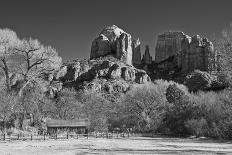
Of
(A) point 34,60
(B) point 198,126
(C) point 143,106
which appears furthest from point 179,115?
(A) point 34,60

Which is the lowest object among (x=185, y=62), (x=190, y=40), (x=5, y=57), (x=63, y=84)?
(x=5, y=57)

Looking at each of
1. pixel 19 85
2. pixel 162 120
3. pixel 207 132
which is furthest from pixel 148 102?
pixel 19 85

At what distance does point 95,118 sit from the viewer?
6875cm

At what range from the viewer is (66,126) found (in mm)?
54406

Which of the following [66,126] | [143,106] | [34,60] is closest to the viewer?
[34,60]

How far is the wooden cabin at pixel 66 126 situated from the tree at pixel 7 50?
51.1 ft

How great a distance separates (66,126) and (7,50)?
66.5 ft

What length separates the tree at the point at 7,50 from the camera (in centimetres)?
3731

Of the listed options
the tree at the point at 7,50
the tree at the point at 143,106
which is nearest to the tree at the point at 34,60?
the tree at the point at 7,50

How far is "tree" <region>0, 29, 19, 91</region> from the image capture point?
37312 mm

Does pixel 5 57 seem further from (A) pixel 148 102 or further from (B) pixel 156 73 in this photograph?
(B) pixel 156 73

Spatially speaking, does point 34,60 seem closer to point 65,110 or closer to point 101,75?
point 65,110

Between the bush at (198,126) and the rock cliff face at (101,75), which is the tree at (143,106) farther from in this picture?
the rock cliff face at (101,75)

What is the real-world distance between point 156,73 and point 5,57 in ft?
540
